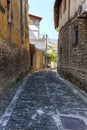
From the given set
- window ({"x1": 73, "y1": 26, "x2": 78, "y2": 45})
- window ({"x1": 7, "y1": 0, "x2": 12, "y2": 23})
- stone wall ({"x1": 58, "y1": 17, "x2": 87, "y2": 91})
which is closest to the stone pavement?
stone wall ({"x1": 58, "y1": 17, "x2": 87, "y2": 91})

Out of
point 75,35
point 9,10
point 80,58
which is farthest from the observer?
point 75,35

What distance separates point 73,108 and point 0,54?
11.0 ft

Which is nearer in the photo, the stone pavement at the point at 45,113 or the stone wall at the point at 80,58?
the stone pavement at the point at 45,113

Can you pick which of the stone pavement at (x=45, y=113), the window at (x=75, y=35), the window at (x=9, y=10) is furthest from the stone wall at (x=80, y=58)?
the window at (x=9, y=10)

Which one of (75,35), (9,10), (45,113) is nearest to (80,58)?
(75,35)

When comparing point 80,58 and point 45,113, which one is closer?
point 45,113

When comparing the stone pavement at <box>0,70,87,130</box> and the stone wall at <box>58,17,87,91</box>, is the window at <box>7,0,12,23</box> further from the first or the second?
the stone pavement at <box>0,70,87,130</box>

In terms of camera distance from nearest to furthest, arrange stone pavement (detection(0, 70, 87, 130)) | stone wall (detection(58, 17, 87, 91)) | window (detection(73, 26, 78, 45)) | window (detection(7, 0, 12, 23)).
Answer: stone pavement (detection(0, 70, 87, 130)), stone wall (detection(58, 17, 87, 91)), window (detection(7, 0, 12, 23)), window (detection(73, 26, 78, 45))

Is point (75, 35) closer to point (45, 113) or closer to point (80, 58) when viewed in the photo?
point (80, 58)

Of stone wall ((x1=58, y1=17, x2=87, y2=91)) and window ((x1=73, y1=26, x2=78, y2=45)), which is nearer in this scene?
stone wall ((x1=58, y1=17, x2=87, y2=91))

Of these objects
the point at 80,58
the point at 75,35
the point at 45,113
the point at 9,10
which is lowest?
the point at 45,113

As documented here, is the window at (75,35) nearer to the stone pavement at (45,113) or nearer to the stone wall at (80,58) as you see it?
the stone wall at (80,58)

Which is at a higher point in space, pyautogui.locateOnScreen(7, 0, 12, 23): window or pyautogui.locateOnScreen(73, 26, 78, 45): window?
pyautogui.locateOnScreen(7, 0, 12, 23): window

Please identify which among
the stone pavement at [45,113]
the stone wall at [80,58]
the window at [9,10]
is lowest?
the stone pavement at [45,113]
